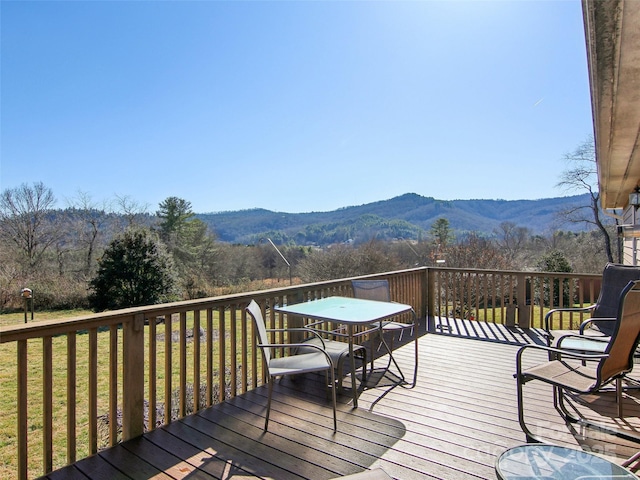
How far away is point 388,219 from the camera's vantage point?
29828 millimetres

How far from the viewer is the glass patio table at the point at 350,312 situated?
10.1 feet

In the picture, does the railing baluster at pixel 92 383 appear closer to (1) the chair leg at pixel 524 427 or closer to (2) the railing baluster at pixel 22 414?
(2) the railing baluster at pixel 22 414

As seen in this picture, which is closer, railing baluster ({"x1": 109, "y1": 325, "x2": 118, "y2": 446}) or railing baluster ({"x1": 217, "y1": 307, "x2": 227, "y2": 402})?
railing baluster ({"x1": 109, "y1": 325, "x2": 118, "y2": 446})

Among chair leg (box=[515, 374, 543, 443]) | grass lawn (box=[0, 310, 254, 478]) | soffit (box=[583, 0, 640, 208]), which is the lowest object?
grass lawn (box=[0, 310, 254, 478])

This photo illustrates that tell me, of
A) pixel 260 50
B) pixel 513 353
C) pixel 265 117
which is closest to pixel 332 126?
pixel 265 117

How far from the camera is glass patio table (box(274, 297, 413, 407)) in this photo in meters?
3.09

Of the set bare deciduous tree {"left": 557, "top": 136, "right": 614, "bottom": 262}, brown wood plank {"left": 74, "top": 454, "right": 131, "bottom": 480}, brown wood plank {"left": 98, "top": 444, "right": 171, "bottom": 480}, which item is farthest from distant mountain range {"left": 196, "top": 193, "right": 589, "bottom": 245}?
brown wood plank {"left": 74, "top": 454, "right": 131, "bottom": 480}

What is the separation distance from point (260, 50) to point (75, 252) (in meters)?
16.3

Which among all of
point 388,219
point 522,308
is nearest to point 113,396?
point 522,308

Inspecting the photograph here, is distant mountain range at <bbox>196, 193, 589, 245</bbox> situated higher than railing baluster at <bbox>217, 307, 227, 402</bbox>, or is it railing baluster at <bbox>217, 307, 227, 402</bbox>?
distant mountain range at <bbox>196, 193, 589, 245</bbox>

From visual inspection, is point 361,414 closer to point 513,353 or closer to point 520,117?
point 513,353

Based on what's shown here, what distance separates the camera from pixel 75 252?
18844 mm

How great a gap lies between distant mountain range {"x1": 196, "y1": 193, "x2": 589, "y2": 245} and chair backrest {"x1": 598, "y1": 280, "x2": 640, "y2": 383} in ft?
60.0

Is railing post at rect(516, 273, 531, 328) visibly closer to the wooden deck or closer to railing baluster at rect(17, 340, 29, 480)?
the wooden deck
